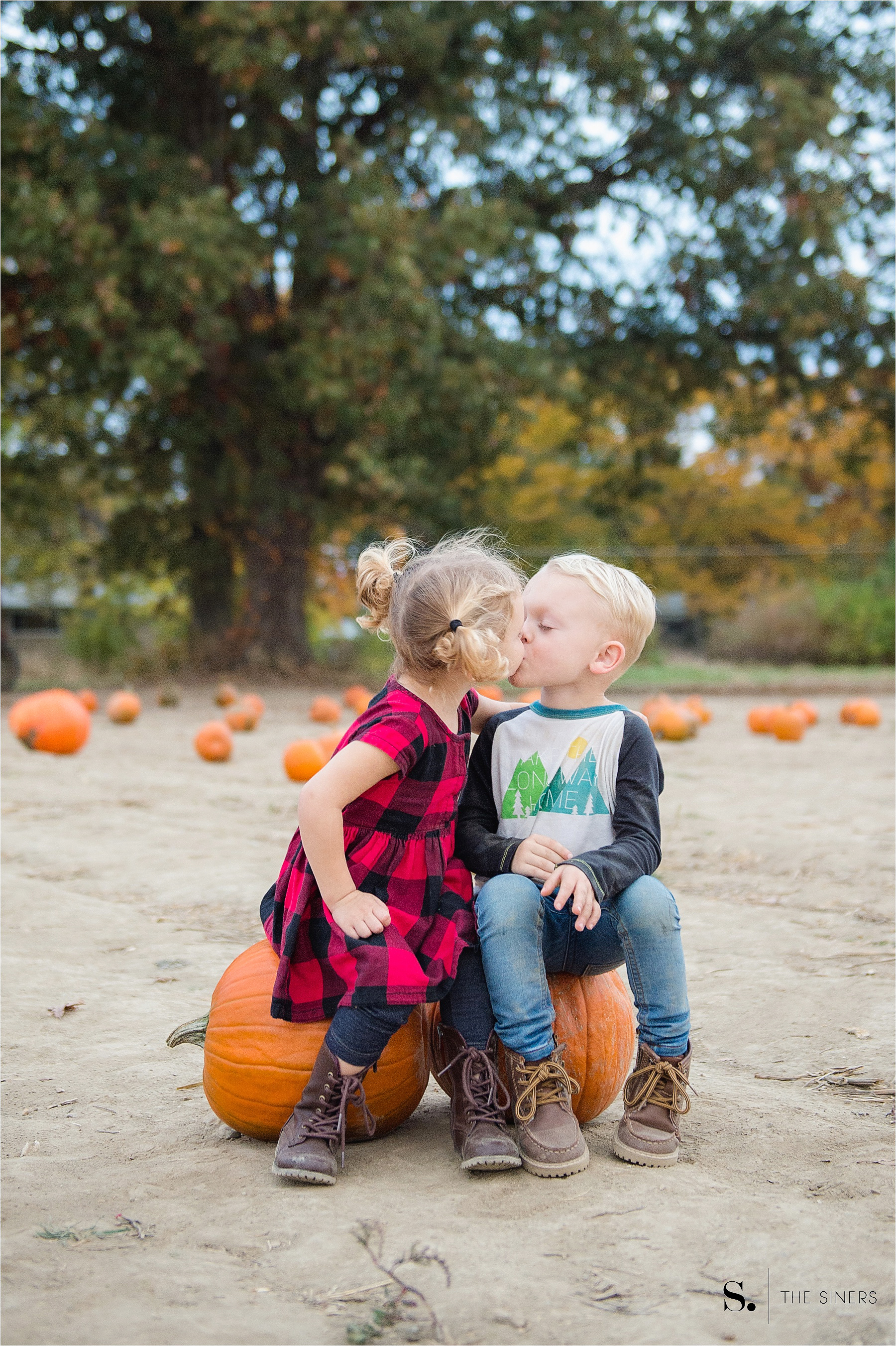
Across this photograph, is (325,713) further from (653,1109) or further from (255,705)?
(653,1109)

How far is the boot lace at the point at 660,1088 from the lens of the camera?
2.32 m

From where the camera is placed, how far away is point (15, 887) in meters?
4.21

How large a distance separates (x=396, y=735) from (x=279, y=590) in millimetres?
12811

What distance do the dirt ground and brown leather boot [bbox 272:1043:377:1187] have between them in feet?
0.15

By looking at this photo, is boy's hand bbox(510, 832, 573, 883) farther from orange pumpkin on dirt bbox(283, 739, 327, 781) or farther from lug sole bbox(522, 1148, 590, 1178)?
orange pumpkin on dirt bbox(283, 739, 327, 781)

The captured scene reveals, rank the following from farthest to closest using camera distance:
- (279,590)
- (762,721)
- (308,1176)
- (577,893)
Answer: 1. (279,590)
2. (762,721)
3. (577,893)
4. (308,1176)

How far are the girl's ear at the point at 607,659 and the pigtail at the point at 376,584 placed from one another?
46 cm

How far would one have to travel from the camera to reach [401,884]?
7.66 ft

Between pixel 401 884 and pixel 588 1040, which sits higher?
pixel 401 884

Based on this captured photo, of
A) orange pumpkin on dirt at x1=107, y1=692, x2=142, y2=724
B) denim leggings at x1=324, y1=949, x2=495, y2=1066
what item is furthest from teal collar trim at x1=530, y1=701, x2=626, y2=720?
orange pumpkin on dirt at x1=107, y1=692, x2=142, y2=724

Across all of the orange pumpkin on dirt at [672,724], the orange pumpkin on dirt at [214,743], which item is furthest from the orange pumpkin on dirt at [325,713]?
the orange pumpkin on dirt at [672,724]

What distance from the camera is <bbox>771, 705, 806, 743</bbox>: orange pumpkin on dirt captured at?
8.95 meters

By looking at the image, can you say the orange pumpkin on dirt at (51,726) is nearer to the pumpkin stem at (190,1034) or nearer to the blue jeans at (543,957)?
the pumpkin stem at (190,1034)

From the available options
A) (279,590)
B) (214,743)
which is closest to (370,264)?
(279,590)
